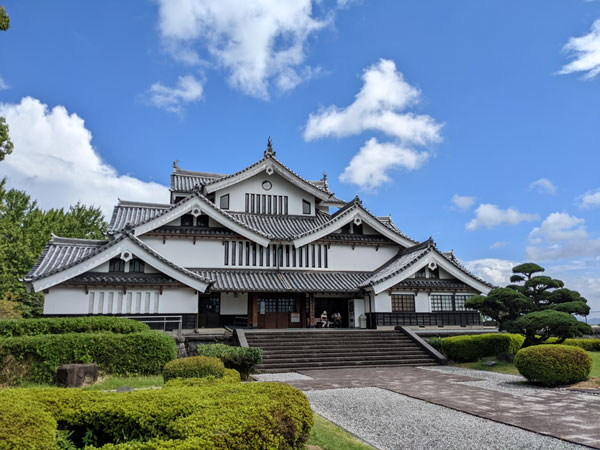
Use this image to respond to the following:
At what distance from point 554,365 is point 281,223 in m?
19.5

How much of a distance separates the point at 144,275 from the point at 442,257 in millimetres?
17277

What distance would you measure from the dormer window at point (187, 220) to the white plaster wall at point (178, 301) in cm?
541

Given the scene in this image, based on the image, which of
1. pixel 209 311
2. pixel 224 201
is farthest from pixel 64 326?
pixel 224 201

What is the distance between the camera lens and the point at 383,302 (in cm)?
2566

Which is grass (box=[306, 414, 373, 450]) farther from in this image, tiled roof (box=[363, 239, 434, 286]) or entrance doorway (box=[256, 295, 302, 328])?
entrance doorway (box=[256, 295, 302, 328])

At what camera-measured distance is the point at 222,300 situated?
84.9 feet

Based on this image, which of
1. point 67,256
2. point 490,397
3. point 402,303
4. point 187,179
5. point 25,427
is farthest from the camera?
point 187,179

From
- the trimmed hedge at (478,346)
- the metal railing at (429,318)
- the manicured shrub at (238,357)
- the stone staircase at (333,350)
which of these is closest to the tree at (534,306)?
the trimmed hedge at (478,346)

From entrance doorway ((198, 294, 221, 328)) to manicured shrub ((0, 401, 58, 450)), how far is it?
2017cm

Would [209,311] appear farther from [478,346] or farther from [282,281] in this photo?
[478,346]

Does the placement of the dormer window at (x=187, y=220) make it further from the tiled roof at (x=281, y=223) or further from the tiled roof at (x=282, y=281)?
the tiled roof at (x=281, y=223)

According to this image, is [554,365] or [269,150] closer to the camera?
[554,365]

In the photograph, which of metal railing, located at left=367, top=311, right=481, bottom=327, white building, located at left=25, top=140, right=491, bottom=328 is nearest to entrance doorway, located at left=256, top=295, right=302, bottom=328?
white building, located at left=25, top=140, right=491, bottom=328

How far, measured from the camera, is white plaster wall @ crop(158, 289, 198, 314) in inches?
872
